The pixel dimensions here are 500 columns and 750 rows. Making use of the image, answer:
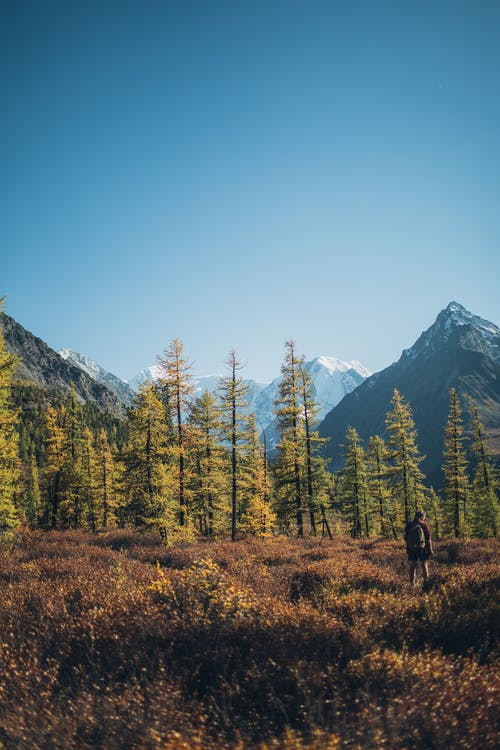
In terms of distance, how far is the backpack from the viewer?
9.80 metres

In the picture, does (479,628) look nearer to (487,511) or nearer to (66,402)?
(66,402)

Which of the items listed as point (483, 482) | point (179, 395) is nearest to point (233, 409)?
point (179, 395)

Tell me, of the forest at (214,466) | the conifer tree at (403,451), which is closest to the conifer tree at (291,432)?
the forest at (214,466)

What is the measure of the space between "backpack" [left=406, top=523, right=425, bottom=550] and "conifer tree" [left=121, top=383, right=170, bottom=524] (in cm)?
1179

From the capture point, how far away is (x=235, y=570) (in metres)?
9.85

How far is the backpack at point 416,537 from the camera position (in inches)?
386

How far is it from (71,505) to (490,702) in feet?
113

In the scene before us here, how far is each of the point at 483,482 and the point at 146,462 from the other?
104 feet

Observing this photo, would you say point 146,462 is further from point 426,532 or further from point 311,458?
point 426,532

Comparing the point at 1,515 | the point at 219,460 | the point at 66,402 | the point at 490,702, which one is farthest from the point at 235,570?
the point at 66,402

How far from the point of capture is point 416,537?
32.7 feet

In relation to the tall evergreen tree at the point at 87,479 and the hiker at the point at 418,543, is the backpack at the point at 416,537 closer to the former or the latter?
the hiker at the point at 418,543

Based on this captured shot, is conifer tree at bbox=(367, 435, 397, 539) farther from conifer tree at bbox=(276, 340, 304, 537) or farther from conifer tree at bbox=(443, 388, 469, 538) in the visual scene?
conifer tree at bbox=(276, 340, 304, 537)

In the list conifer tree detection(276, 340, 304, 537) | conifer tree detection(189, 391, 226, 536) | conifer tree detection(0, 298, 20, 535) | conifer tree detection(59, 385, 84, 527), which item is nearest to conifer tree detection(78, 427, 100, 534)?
conifer tree detection(59, 385, 84, 527)
